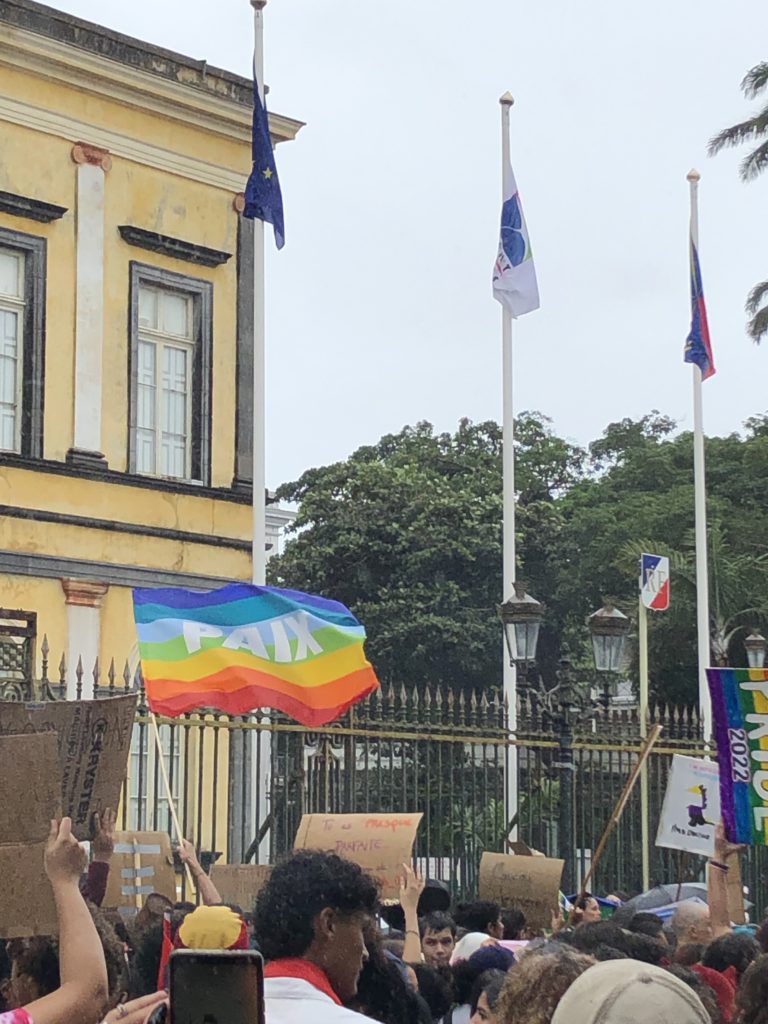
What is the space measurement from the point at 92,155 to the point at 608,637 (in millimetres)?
7894

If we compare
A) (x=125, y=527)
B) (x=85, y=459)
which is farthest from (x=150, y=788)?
(x=85, y=459)

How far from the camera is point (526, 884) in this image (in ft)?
37.8

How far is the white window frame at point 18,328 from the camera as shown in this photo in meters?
20.5

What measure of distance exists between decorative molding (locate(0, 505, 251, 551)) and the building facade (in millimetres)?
24

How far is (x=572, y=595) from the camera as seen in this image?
48.6 meters

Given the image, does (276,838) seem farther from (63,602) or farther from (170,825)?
(63,602)

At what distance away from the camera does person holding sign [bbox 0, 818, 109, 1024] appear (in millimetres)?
4496

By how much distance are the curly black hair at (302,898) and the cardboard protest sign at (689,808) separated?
8.60 metres

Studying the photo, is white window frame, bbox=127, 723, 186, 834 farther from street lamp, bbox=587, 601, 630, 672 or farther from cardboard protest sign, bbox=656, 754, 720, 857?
cardboard protest sign, bbox=656, 754, 720, 857

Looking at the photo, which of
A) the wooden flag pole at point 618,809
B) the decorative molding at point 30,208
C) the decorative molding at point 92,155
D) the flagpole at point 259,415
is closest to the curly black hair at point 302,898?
the wooden flag pole at point 618,809

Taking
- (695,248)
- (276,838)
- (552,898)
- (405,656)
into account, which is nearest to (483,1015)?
(552,898)

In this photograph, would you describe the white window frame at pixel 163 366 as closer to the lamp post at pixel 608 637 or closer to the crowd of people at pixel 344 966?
the lamp post at pixel 608 637

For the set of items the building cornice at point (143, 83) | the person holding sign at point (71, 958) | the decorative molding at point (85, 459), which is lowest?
the person holding sign at point (71, 958)

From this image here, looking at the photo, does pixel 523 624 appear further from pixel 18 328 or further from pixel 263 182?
pixel 18 328
